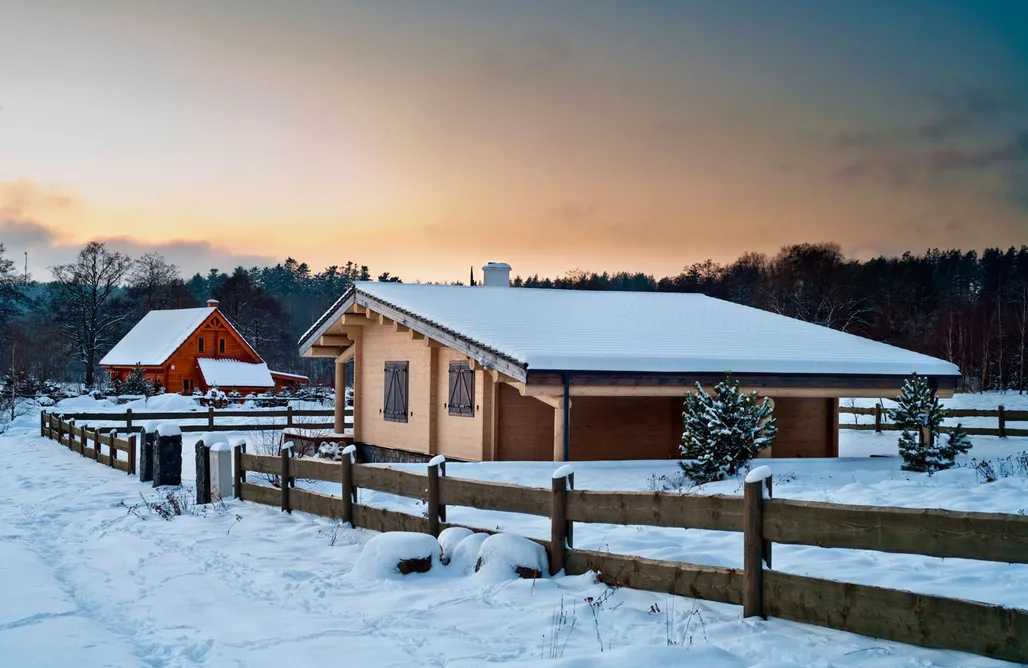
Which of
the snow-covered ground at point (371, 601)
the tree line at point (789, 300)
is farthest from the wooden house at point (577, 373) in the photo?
the tree line at point (789, 300)

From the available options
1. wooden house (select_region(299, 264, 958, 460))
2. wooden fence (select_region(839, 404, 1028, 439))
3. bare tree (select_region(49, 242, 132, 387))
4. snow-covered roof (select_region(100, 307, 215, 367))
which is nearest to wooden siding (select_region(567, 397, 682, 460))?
wooden house (select_region(299, 264, 958, 460))

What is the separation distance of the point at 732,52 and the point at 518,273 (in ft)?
228

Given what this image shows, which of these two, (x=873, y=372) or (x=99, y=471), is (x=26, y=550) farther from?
(x=873, y=372)

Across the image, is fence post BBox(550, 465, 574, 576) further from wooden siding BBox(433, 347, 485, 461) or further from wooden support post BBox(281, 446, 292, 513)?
wooden siding BBox(433, 347, 485, 461)

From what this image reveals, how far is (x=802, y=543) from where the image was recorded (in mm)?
5793

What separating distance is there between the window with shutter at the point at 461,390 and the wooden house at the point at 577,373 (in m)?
0.03

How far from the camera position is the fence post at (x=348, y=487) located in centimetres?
1004

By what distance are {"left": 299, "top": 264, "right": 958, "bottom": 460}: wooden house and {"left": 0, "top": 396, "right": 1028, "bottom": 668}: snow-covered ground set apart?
4553mm

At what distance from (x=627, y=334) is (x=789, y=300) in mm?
46939

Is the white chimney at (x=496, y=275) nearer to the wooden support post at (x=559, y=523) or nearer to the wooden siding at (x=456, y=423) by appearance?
the wooden siding at (x=456, y=423)

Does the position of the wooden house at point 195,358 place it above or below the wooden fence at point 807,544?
above

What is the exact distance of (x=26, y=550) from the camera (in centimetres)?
981

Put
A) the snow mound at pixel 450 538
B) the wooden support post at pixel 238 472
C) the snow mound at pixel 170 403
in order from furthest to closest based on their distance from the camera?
1. the snow mound at pixel 170 403
2. the wooden support post at pixel 238 472
3. the snow mound at pixel 450 538

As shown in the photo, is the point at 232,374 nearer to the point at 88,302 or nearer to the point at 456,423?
the point at 88,302
